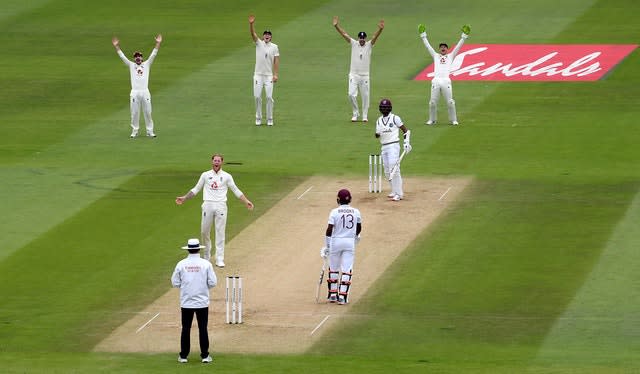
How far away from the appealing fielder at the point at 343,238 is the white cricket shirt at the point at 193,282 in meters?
3.28

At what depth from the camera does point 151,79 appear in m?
47.4

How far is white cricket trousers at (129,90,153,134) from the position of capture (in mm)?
40125

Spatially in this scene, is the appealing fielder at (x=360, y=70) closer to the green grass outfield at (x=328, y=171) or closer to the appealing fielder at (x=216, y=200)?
the green grass outfield at (x=328, y=171)

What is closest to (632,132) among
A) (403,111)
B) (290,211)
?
(403,111)

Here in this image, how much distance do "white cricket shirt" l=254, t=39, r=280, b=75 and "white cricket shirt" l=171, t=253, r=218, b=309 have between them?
17906 mm

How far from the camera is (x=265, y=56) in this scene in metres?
41.4

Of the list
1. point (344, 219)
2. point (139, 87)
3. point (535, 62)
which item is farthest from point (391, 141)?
point (535, 62)


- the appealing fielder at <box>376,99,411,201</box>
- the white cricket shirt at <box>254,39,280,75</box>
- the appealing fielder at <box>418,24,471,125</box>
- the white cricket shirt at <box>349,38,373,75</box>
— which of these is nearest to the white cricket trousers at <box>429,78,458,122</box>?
the appealing fielder at <box>418,24,471,125</box>

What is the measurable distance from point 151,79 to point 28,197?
13.3 meters

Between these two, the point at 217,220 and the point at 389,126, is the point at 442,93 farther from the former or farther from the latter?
the point at 217,220

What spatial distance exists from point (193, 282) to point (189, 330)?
2.33 feet

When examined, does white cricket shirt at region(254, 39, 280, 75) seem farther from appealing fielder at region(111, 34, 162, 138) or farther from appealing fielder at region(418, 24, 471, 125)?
appealing fielder at region(418, 24, 471, 125)

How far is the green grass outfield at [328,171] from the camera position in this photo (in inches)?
990

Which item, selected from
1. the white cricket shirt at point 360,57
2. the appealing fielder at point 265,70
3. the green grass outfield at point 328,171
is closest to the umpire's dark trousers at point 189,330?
the green grass outfield at point 328,171
